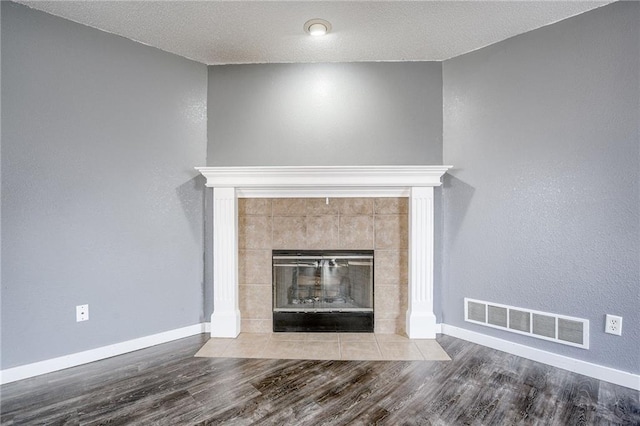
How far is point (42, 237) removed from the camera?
1979 mm

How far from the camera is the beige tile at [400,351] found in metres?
2.16

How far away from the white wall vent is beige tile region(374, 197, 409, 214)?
0.97m

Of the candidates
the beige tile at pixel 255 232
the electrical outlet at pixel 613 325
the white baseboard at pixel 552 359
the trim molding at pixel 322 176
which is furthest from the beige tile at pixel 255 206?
the electrical outlet at pixel 613 325

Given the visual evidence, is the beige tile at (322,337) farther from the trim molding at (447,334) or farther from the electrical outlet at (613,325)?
the electrical outlet at (613,325)

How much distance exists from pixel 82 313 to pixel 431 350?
2703 mm

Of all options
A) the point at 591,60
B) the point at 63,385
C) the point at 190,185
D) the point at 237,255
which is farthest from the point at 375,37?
the point at 63,385

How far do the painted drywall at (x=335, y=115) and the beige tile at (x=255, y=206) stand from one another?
0.34 meters

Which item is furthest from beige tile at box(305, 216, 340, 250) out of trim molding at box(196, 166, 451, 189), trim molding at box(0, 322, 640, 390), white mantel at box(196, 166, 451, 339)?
trim molding at box(0, 322, 640, 390)

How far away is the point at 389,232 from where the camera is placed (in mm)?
2652

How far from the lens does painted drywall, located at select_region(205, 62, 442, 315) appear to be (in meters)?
2.61

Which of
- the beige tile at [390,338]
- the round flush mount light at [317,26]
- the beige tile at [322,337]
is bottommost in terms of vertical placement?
the beige tile at [390,338]

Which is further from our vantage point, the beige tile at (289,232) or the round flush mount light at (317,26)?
the beige tile at (289,232)

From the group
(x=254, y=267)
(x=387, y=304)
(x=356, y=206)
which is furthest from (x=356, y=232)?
(x=254, y=267)

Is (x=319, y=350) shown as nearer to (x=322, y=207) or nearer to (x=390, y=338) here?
(x=390, y=338)
